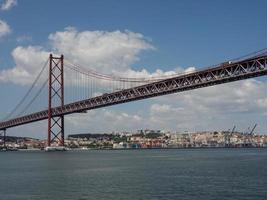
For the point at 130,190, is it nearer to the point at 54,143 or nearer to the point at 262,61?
the point at 262,61

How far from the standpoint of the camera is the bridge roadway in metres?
58.4

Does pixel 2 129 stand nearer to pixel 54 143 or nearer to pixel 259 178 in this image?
pixel 54 143

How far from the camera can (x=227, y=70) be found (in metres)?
62.0

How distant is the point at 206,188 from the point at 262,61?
88.1 ft

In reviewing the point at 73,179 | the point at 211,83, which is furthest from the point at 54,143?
the point at 73,179

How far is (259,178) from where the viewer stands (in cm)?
3888

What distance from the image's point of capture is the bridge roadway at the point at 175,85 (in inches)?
2301

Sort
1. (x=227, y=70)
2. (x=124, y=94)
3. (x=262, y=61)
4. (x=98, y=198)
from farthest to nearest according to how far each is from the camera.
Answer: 1. (x=124, y=94)
2. (x=227, y=70)
3. (x=262, y=61)
4. (x=98, y=198)

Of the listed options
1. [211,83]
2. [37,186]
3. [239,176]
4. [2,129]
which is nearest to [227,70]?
[211,83]

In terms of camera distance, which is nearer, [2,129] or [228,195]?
[228,195]

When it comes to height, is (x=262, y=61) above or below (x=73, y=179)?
above

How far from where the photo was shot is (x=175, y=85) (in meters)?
71.5

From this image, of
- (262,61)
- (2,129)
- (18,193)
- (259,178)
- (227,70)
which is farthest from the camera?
(2,129)

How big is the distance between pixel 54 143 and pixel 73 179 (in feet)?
201
